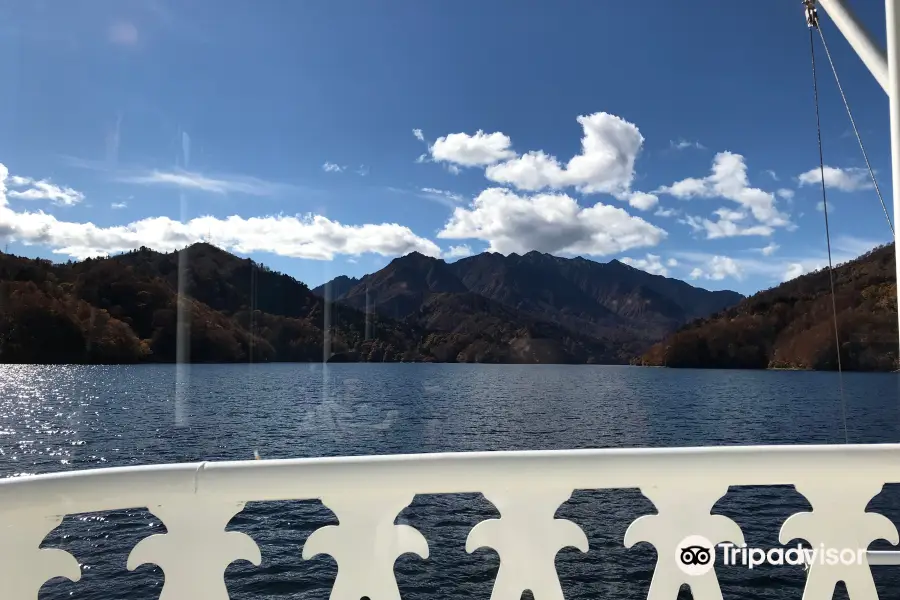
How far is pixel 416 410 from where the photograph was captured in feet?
216

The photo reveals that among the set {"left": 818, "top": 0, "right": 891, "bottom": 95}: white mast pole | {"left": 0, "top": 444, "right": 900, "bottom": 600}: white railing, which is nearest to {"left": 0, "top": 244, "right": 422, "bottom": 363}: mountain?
{"left": 0, "top": 444, "right": 900, "bottom": 600}: white railing

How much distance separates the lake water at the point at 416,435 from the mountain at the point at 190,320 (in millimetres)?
6560

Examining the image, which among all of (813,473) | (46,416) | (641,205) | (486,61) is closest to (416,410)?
(46,416)

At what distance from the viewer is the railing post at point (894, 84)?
2244 millimetres

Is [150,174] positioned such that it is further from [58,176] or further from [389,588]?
[389,588]

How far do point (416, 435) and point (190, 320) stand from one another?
9946 centimetres

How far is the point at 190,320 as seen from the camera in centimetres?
13288

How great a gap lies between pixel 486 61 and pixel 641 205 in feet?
253

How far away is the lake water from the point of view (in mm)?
14938

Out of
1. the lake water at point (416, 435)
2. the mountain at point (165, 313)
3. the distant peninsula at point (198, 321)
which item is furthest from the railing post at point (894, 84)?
the mountain at point (165, 313)

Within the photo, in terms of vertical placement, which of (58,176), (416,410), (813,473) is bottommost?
(416,410)

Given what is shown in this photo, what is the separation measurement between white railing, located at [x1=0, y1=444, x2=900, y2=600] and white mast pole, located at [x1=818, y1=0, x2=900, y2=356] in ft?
2.60

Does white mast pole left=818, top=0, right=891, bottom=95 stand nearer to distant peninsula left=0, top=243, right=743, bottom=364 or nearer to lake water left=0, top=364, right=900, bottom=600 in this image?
lake water left=0, top=364, right=900, bottom=600

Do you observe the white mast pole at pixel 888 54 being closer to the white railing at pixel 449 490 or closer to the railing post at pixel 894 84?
the railing post at pixel 894 84
